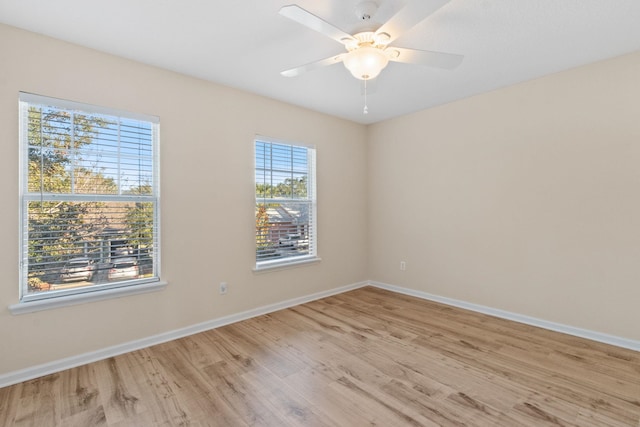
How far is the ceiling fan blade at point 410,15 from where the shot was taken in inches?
55.9

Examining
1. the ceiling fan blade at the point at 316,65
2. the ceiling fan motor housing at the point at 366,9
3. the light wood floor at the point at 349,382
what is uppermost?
the ceiling fan motor housing at the point at 366,9

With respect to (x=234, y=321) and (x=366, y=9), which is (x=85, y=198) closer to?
(x=234, y=321)

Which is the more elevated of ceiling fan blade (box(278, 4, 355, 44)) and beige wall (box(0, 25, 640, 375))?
ceiling fan blade (box(278, 4, 355, 44))

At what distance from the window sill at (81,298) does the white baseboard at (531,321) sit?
3.13 metres

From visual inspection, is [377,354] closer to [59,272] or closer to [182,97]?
[59,272]

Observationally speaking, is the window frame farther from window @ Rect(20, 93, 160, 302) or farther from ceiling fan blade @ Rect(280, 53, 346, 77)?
ceiling fan blade @ Rect(280, 53, 346, 77)

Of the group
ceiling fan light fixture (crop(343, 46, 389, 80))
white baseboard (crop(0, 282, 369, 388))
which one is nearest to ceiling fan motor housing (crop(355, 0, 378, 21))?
ceiling fan light fixture (crop(343, 46, 389, 80))

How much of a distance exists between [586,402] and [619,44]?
2683mm

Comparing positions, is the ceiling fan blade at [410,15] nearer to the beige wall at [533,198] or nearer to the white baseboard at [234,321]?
the beige wall at [533,198]

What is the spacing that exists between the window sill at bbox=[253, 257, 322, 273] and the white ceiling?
199cm

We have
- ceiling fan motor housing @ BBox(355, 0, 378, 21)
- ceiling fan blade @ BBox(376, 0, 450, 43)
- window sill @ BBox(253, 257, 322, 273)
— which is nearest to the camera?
ceiling fan blade @ BBox(376, 0, 450, 43)

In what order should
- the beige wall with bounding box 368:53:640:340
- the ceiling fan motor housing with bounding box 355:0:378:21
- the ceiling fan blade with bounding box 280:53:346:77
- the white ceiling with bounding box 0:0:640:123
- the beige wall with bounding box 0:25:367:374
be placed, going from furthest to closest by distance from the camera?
1. the beige wall with bounding box 368:53:640:340
2. the beige wall with bounding box 0:25:367:374
3. the ceiling fan blade with bounding box 280:53:346:77
4. the white ceiling with bounding box 0:0:640:123
5. the ceiling fan motor housing with bounding box 355:0:378:21

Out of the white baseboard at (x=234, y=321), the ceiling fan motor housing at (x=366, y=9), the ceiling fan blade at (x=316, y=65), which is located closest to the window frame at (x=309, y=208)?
the white baseboard at (x=234, y=321)

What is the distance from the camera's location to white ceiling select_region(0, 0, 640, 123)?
76.1 inches
